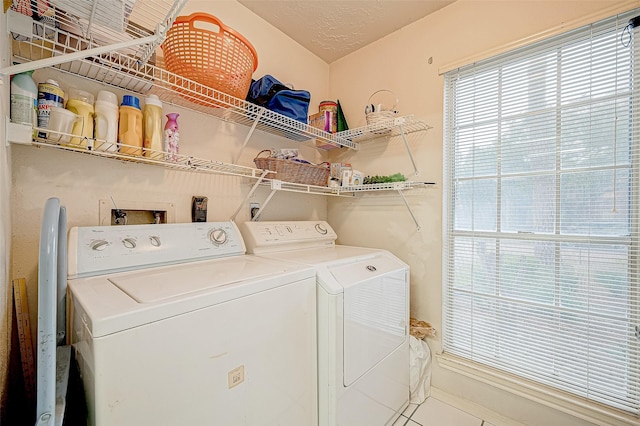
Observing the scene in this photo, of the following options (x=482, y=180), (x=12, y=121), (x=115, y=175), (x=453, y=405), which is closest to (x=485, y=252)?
(x=482, y=180)

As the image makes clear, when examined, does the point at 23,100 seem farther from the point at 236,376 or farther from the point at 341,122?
the point at 341,122

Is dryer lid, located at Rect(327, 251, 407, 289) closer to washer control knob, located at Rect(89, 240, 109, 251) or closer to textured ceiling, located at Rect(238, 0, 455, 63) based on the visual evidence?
washer control knob, located at Rect(89, 240, 109, 251)

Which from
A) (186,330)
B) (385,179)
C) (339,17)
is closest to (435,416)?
(385,179)

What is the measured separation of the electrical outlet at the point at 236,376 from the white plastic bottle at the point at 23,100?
111 centimetres

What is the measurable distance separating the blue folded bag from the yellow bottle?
68 centimetres

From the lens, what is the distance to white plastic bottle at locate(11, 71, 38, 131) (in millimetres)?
902

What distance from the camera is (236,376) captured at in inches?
35.2

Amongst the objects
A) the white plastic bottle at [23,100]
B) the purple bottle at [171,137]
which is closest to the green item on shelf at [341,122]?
the purple bottle at [171,137]

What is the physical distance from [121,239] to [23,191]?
419 millimetres

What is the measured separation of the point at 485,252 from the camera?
166cm

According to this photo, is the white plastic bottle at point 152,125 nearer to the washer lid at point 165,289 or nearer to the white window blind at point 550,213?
the washer lid at point 165,289

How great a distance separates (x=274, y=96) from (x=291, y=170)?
18.7 inches

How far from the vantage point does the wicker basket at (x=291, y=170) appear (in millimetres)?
1673

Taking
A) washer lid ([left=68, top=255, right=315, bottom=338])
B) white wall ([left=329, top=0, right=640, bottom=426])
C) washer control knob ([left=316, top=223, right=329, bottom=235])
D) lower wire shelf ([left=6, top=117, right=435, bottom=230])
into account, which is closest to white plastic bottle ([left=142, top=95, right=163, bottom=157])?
lower wire shelf ([left=6, top=117, right=435, bottom=230])
